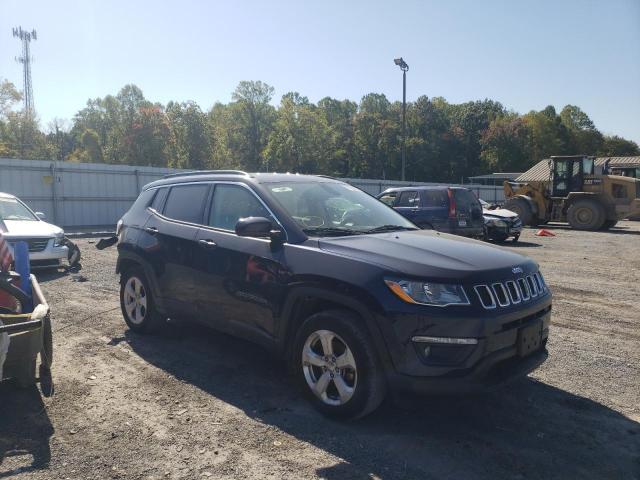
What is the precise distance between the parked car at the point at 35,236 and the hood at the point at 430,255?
7461mm

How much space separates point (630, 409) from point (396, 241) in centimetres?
222

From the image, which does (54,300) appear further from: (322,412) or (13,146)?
(13,146)

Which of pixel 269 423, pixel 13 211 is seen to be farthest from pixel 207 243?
pixel 13 211

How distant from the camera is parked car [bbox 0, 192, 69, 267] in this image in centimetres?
917

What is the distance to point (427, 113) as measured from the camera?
7075 cm

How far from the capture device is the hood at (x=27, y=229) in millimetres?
9094

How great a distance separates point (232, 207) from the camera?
4.68 meters

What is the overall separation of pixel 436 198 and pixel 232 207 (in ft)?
31.2

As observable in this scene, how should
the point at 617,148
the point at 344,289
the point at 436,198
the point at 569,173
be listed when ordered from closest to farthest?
the point at 344,289 → the point at 436,198 → the point at 569,173 → the point at 617,148

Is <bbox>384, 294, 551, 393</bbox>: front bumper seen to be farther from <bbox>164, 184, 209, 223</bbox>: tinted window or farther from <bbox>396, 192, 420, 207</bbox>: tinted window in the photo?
<bbox>396, 192, 420, 207</bbox>: tinted window

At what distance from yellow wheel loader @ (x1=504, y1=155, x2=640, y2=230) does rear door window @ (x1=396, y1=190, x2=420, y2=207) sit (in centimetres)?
1113

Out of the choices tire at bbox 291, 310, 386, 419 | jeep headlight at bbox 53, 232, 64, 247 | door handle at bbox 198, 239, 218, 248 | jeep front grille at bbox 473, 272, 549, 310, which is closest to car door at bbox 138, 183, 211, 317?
door handle at bbox 198, 239, 218, 248

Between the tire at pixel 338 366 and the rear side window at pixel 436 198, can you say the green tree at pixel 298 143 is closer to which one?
the rear side window at pixel 436 198

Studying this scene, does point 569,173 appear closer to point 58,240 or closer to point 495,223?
point 495,223
